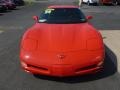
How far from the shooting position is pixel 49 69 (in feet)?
23.6

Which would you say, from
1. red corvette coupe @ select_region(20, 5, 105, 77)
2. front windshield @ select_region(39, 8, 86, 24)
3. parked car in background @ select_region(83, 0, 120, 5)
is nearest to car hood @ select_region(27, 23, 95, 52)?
red corvette coupe @ select_region(20, 5, 105, 77)

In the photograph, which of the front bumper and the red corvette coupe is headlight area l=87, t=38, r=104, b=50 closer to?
the red corvette coupe

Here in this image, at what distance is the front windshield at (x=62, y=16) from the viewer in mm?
9516

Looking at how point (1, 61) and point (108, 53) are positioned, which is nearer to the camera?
point (1, 61)

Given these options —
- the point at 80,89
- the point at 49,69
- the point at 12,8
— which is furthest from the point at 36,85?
the point at 12,8

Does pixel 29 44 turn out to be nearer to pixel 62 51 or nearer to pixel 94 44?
pixel 62 51

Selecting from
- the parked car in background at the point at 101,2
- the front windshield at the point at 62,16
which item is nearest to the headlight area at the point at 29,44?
the front windshield at the point at 62,16

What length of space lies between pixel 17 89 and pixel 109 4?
44.3m

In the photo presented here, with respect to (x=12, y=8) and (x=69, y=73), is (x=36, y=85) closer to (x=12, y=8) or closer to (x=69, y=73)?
(x=69, y=73)

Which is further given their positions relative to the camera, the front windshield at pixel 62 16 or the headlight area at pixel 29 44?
the front windshield at pixel 62 16

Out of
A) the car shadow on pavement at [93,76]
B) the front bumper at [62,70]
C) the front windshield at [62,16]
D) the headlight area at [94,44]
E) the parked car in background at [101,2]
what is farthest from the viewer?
the parked car in background at [101,2]

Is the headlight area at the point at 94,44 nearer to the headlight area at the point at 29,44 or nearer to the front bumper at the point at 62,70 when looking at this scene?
the front bumper at the point at 62,70

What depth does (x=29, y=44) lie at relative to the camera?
7.86m

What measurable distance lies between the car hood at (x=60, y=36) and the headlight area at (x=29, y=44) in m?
0.09
